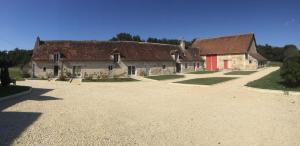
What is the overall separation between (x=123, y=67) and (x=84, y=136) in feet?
86.3

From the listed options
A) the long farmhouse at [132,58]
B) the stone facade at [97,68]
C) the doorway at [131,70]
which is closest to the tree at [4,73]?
the stone facade at [97,68]

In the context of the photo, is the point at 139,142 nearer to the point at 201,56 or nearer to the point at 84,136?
the point at 84,136

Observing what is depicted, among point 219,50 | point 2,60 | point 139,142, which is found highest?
point 219,50

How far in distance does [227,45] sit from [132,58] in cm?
1913

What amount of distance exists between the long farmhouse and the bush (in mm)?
19087

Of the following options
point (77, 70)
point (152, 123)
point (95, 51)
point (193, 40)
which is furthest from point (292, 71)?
point (193, 40)

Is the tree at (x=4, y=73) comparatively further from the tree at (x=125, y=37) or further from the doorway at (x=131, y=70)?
the tree at (x=125, y=37)

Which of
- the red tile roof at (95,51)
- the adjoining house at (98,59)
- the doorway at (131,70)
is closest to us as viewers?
the adjoining house at (98,59)

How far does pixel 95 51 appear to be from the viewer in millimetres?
32562

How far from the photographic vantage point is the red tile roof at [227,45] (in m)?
41.1

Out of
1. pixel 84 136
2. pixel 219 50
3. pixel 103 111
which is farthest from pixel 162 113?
A: pixel 219 50

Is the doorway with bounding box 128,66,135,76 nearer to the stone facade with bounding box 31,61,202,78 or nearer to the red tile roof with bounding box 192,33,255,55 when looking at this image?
the stone facade with bounding box 31,61,202,78

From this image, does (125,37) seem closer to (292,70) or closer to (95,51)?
(95,51)

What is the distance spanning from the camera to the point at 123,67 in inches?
1281
